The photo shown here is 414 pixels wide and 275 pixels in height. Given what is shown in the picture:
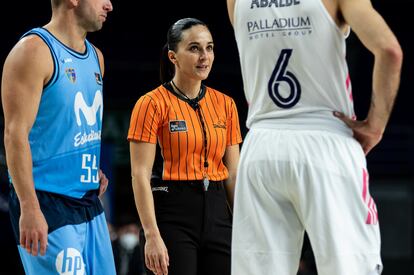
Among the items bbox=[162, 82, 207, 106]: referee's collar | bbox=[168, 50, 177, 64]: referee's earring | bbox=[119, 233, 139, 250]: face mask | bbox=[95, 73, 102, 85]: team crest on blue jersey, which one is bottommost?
bbox=[119, 233, 139, 250]: face mask

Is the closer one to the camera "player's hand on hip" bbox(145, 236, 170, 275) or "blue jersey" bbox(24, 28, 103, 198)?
"blue jersey" bbox(24, 28, 103, 198)

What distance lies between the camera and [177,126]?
177 inches

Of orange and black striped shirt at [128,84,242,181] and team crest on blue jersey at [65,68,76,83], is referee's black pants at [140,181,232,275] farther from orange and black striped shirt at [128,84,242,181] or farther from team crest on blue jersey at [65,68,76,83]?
team crest on blue jersey at [65,68,76,83]

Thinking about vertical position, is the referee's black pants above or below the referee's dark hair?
below

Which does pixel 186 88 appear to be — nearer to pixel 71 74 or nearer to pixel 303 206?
pixel 71 74

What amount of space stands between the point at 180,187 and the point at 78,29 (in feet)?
3.24

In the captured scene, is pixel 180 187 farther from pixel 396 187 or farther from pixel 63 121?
pixel 396 187

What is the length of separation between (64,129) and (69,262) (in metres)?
0.62

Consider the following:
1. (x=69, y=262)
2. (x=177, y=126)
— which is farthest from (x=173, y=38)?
(x=69, y=262)

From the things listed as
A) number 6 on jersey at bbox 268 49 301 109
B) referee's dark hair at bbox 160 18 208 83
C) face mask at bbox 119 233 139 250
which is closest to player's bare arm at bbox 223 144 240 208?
referee's dark hair at bbox 160 18 208 83

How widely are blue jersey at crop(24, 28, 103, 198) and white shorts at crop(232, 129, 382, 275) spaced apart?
87 centimetres

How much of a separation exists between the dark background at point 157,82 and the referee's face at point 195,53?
20.7ft

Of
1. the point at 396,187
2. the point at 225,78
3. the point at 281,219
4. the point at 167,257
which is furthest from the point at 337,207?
the point at 396,187

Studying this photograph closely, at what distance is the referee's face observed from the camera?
15.1 ft
